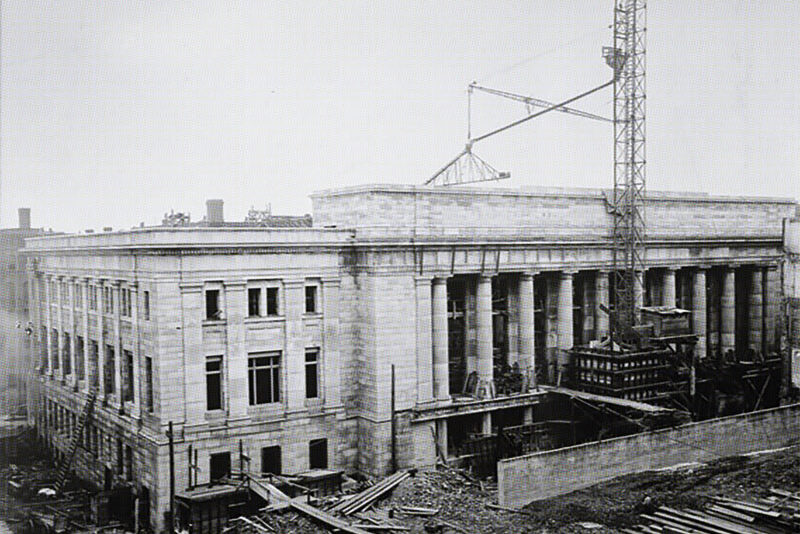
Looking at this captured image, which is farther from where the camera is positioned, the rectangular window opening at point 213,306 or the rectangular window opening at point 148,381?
the rectangular window opening at point 148,381

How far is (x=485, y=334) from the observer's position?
43531 millimetres

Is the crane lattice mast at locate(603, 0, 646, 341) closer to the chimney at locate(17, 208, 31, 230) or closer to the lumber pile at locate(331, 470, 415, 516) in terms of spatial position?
the lumber pile at locate(331, 470, 415, 516)

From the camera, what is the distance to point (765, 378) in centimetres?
5234

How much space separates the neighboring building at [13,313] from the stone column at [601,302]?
153 ft

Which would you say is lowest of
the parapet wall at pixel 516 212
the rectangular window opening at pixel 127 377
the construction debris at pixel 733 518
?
the construction debris at pixel 733 518

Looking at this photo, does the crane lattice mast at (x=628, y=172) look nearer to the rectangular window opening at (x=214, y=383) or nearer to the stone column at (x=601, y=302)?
the stone column at (x=601, y=302)

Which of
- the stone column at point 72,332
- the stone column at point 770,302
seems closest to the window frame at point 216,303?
the stone column at point 72,332

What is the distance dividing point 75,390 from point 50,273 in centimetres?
838

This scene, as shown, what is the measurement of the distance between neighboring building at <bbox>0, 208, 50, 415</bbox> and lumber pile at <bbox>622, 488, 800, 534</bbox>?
5556cm

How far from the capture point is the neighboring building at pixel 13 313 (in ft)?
235

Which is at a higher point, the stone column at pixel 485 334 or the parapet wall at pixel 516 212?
the parapet wall at pixel 516 212

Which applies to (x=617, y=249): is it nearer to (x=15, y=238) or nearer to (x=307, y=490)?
(x=307, y=490)

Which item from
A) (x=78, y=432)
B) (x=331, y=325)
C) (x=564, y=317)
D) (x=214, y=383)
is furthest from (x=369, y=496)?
(x=78, y=432)

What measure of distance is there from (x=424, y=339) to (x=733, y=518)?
17485 mm
